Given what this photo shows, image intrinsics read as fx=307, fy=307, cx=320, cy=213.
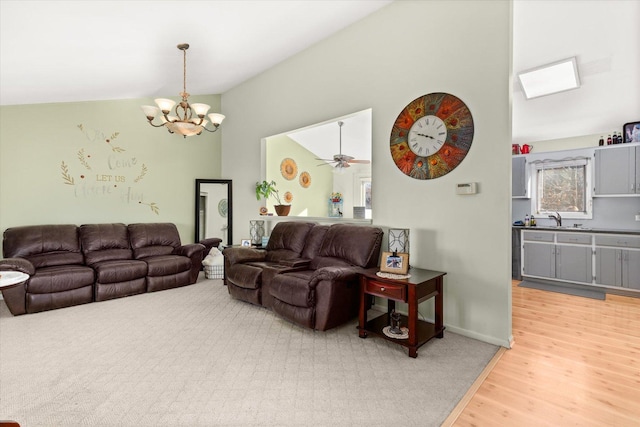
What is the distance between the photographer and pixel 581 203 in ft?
16.4

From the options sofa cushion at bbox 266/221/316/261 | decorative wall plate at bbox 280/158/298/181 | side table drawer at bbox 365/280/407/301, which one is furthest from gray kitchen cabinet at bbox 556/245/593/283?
decorative wall plate at bbox 280/158/298/181

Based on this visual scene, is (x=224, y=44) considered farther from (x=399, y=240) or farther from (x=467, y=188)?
(x=467, y=188)

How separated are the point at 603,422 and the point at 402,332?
Result: 4.21 ft

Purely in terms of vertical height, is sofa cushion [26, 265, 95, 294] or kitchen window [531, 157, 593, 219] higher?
kitchen window [531, 157, 593, 219]

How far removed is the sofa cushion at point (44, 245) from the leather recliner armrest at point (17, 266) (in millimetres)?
333

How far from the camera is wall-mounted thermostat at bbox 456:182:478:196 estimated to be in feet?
9.10

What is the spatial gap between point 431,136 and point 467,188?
2.12ft

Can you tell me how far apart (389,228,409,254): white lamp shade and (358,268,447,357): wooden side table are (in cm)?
23

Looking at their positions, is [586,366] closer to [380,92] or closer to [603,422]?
[603,422]

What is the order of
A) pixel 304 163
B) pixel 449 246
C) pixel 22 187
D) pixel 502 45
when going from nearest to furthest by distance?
pixel 502 45, pixel 449 246, pixel 22 187, pixel 304 163

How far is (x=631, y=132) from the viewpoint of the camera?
4.36 m

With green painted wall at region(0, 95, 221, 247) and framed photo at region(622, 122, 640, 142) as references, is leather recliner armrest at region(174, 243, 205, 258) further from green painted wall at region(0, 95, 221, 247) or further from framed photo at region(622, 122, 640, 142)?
framed photo at region(622, 122, 640, 142)

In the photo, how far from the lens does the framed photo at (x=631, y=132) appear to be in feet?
14.1

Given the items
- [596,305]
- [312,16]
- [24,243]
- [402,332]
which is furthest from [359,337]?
[24,243]
